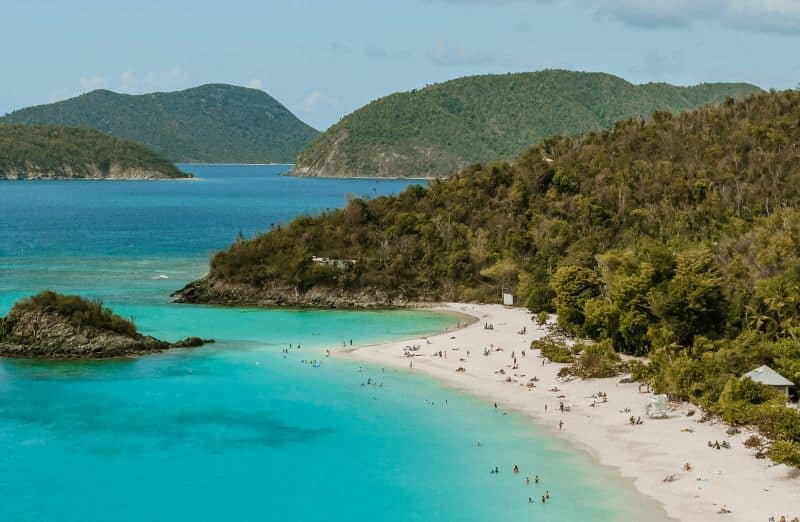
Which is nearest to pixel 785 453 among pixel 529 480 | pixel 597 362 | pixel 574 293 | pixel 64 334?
pixel 529 480

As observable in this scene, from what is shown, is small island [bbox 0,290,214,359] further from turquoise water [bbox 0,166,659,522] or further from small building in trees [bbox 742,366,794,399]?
small building in trees [bbox 742,366,794,399]

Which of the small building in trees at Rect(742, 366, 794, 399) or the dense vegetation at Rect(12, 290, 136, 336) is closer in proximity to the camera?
the small building in trees at Rect(742, 366, 794, 399)

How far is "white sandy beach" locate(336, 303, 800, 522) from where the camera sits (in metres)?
31.8

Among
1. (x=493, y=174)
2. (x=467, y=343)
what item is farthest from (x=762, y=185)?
(x=467, y=343)

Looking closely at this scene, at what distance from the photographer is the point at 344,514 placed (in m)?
32.3

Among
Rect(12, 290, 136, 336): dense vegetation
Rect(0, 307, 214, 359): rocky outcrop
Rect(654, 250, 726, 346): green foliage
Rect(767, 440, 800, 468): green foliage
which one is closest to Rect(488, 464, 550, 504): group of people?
Rect(767, 440, 800, 468): green foliage

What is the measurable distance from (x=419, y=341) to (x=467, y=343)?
10.3 feet

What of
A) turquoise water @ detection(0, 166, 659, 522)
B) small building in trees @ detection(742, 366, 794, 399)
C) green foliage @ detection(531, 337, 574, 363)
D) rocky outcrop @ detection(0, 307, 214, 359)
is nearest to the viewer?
turquoise water @ detection(0, 166, 659, 522)

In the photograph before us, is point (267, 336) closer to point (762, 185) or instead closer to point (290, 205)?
point (762, 185)

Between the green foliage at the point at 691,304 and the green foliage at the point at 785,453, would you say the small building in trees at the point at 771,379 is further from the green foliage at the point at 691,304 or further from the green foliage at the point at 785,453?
the green foliage at the point at 691,304

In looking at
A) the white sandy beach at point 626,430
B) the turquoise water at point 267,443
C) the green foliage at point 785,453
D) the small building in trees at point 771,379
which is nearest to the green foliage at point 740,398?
the small building in trees at point 771,379

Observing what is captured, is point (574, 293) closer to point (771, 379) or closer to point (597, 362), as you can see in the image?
point (597, 362)

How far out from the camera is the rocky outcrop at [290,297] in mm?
75500

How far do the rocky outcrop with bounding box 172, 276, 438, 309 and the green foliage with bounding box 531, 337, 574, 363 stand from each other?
68.7ft
